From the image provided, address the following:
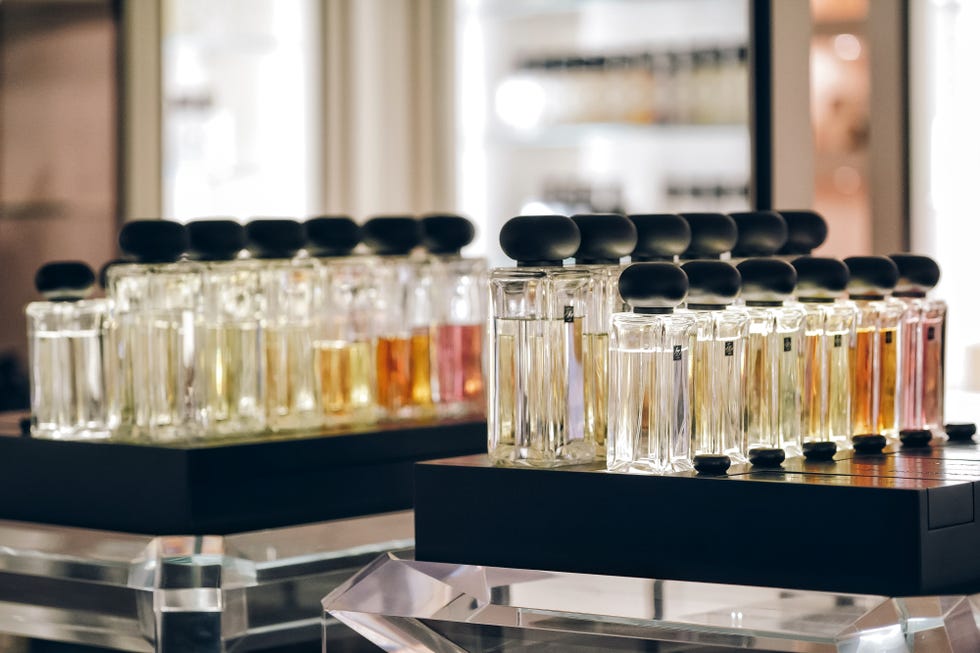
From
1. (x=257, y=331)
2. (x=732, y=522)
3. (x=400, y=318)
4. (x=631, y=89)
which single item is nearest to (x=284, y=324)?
(x=257, y=331)

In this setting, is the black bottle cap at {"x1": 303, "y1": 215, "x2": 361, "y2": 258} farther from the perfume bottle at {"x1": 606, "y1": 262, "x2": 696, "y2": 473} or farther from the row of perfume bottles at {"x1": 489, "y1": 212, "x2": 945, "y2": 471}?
the perfume bottle at {"x1": 606, "y1": 262, "x2": 696, "y2": 473}

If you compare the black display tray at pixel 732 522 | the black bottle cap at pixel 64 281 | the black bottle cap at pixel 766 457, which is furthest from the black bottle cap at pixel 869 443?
the black bottle cap at pixel 64 281

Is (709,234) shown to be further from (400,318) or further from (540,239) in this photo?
(400,318)

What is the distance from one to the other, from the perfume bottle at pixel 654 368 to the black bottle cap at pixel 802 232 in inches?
20.5

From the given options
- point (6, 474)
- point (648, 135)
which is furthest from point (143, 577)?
point (648, 135)

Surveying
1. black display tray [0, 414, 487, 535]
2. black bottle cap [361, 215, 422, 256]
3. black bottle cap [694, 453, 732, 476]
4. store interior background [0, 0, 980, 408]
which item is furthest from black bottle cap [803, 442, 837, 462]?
store interior background [0, 0, 980, 408]

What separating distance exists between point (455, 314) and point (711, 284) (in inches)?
26.5

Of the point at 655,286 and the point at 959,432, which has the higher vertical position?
the point at 655,286

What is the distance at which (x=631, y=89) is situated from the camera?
3891 mm

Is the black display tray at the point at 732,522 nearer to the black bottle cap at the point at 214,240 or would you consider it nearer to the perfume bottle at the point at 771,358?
the perfume bottle at the point at 771,358

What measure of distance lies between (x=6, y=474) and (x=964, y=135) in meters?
2.20

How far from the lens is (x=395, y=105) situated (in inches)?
161

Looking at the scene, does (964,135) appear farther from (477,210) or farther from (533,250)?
(533,250)

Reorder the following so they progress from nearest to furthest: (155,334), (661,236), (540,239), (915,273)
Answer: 1. (540,239)
2. (661,236)
3. (915,273)
4. (155,334)
